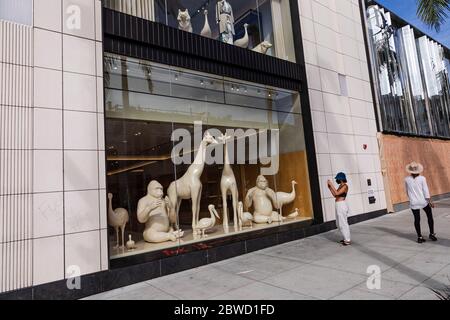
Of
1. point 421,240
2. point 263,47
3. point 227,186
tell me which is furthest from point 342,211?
point 263,47

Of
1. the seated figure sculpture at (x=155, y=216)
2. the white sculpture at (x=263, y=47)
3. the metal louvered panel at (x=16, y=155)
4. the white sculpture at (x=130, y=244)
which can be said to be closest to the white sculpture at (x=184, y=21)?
the white sculpture at (x=263, y=47)

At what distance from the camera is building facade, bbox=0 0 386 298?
4461mm

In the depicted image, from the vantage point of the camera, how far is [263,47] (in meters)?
8.61

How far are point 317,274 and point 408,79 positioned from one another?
1375 cm

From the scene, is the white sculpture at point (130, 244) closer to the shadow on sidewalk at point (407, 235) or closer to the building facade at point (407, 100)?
the shadow on sidewalk at point (407, 235)

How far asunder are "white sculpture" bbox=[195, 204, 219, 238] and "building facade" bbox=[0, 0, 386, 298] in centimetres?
4

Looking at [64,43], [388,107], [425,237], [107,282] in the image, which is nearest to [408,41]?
[388,107]

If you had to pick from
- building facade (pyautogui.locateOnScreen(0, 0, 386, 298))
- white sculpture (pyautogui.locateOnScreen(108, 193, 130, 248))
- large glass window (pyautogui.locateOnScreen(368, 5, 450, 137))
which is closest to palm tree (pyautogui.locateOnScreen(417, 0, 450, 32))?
building facade (pyautogui.locateOnScreen(0, 0, 386, 298))

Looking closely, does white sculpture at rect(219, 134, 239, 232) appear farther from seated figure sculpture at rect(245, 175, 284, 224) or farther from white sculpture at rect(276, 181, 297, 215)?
white sculpture at rect(276, 181, 297, 215)

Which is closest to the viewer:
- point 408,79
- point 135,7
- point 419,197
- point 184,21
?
point 135,7

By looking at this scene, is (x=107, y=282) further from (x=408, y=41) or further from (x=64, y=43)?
(x=408, y=41)

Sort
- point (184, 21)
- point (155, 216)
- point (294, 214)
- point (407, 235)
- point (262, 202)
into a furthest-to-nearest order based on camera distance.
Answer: point (294, 214) < point (262, 202) < point (407, 235) < point (184, 21) < point (155, 216)

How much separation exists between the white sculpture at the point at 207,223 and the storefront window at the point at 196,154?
23 mm

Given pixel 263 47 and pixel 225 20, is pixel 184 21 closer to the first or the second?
pixel 225 20
